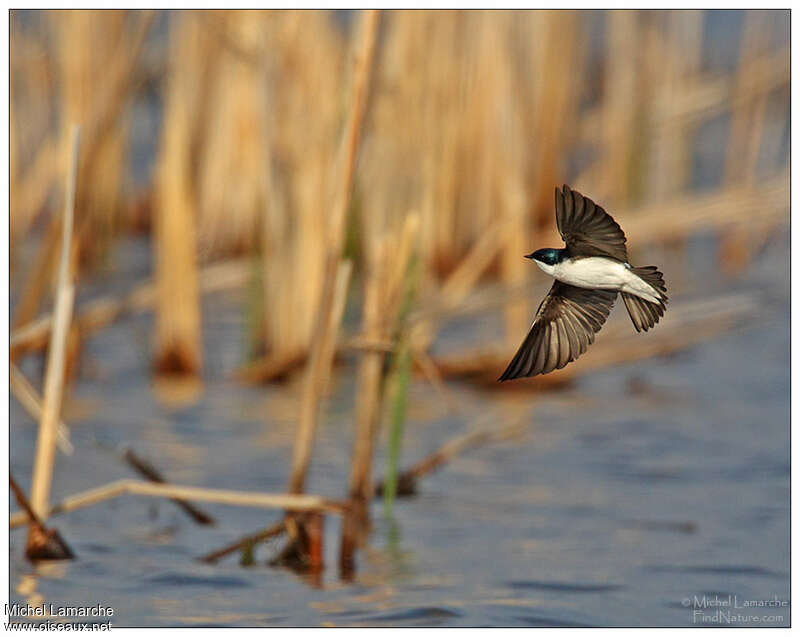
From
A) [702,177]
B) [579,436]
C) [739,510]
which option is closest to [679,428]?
[579,436]

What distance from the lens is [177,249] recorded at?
571 cm

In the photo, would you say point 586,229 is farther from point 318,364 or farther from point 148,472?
point 148,472

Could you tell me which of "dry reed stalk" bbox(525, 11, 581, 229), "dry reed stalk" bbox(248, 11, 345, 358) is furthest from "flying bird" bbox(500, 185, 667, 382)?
"dry reed stalk" bbox(525, 11, 581, 229)

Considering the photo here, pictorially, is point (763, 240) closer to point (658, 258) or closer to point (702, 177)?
point (658, 258)

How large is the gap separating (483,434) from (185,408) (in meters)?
1.98

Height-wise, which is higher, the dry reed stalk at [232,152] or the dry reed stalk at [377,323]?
the dry reed stalk at [232,152]

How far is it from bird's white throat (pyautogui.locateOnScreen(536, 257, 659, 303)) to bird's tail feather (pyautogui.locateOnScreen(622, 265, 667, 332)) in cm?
2

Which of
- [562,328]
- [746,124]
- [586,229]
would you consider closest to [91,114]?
[562,328]

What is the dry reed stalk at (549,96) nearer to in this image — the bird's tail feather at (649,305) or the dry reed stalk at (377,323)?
the dry reed stalk at (377,323)

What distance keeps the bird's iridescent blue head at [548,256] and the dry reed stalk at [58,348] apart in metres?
1.60

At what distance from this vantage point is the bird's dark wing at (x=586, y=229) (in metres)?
1.65

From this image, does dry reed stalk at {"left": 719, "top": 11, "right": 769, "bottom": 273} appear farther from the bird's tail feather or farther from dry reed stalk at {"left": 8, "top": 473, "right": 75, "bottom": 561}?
the bird's tail feather

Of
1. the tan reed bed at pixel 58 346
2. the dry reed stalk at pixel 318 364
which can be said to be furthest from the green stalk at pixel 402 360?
the tan reed bed at pixel 58 346

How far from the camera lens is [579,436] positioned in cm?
547
